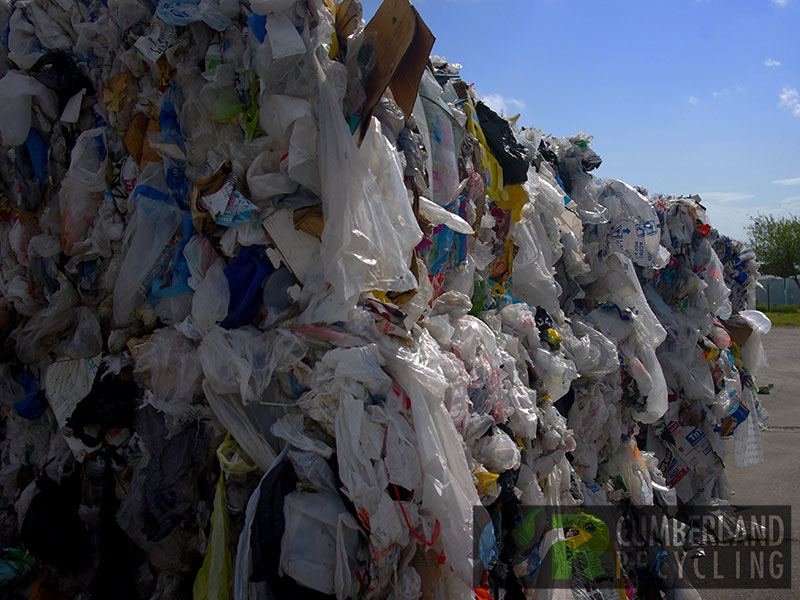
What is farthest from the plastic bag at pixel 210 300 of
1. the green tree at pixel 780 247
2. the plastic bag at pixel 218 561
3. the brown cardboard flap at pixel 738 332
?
the green tree at pixel 780 247

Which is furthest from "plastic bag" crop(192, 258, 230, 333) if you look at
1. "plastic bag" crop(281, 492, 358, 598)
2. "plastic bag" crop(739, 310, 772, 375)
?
"plastic bag" crop(739, 310, 772, 375)

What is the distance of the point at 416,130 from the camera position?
7.59 feet

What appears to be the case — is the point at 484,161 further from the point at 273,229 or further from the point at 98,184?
the point at 98,184

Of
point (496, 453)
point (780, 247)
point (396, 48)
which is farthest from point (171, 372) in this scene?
point (780, 247)

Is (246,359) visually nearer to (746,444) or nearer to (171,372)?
(171,372)

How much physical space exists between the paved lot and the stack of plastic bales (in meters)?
1.67

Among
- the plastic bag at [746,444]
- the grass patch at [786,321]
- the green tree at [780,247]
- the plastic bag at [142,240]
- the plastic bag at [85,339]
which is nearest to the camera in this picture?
the plastic bag at [142,240]

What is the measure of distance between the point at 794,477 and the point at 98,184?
601cm

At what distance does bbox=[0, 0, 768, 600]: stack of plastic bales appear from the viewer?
1.81m

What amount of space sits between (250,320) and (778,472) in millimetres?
5687

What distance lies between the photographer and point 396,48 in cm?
196

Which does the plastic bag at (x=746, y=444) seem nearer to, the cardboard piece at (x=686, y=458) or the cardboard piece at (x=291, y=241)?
the cardboard piece at (x=686, y=458)

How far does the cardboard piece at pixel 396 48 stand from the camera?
195 centimetres

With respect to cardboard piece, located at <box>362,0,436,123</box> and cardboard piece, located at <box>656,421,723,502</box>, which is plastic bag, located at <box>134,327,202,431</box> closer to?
cardboard piece, located at <box>362,0,436,123</box>
